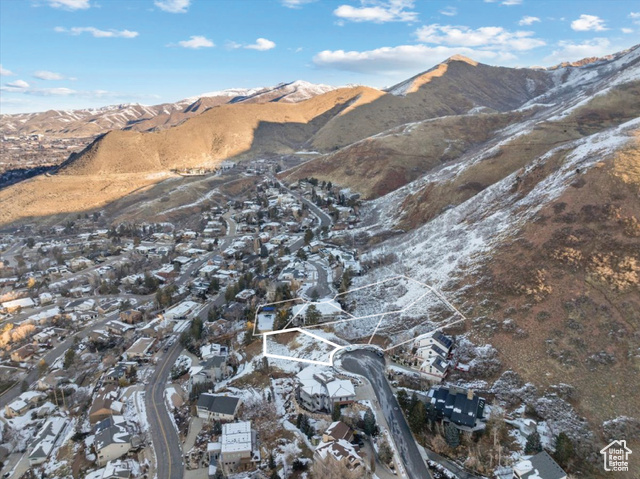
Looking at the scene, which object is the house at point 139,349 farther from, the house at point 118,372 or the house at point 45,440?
the house at point 45,440

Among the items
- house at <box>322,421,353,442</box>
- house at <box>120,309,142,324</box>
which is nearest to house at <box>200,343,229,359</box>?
house at <box>120,309,142,324</box>

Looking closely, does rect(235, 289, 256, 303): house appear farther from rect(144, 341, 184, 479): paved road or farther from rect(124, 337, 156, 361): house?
rect(124, 337, 156, 361): house

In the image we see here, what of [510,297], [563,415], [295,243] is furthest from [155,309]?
[563,415]

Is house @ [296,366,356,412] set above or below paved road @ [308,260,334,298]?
below

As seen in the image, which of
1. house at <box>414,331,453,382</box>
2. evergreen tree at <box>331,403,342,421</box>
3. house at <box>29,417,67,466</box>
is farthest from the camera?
house at <box>29,417,67,466</box>

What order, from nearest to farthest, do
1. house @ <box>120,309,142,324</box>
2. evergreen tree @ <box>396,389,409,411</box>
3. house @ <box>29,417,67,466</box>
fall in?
1. evergreen tree @ <box>396,389,409,411</box>
2. house @ <box>29,417,67,466</box>
3. house @ <box>120,309,142,324</box>

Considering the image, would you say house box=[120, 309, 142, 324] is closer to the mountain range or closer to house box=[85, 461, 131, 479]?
house box=[85, 461, 131, 479]

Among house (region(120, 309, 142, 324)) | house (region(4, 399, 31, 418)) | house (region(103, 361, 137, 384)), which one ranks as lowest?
house (region(4, 399, 31, 418))

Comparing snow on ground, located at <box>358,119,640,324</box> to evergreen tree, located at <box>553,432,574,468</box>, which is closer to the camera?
evergreen tree, located at <box>553,432,574,468</box>
